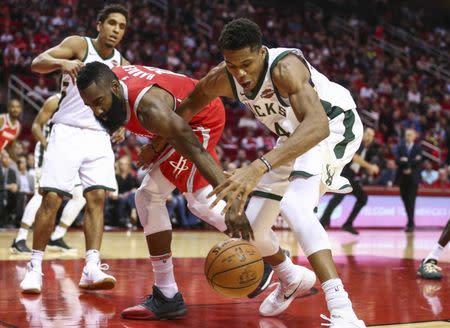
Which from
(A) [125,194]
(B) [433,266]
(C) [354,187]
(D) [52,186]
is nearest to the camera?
(D) [52,186]

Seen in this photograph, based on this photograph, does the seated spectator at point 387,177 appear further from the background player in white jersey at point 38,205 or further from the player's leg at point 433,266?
the player's leg at point 433,266

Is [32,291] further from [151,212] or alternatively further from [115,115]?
[115,115]

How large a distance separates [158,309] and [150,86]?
1.22 meters

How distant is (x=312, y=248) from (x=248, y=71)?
880 mm

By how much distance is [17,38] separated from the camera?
15523 millimetres

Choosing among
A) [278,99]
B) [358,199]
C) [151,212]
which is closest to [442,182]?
[358,199]

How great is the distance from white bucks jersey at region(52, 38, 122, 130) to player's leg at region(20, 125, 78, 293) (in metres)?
0.11

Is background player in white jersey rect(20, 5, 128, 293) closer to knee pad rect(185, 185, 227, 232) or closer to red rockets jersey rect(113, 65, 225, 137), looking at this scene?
red rockets jersey rect(113, 65, 225, 137)

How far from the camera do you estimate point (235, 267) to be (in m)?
3.25

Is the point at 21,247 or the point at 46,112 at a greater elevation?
the point at 46,112

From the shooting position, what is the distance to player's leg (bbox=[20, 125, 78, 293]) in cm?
477

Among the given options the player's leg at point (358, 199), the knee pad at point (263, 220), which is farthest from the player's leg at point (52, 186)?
the player's leg at point (358, 199)

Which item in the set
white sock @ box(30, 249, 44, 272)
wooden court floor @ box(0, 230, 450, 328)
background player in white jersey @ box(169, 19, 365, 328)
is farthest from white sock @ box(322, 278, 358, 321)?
white sock @ box(30, 249, 44, 272)

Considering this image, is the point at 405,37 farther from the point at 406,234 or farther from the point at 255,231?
the point at 255,231
